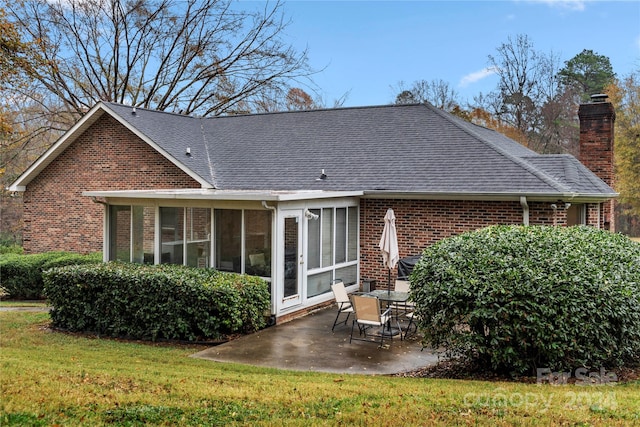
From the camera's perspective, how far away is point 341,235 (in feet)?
44.3

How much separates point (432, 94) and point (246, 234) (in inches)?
1353

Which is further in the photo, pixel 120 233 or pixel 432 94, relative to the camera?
pixel 432 94

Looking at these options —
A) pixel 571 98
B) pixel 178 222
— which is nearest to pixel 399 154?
pixel 178 222

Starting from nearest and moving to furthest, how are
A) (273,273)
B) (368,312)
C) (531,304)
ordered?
(531,304)
(368,312)
(273,273)

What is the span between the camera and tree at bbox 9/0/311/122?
2880 cm

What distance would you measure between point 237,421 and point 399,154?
11477mm

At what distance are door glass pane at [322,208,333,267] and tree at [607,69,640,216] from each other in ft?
96.5

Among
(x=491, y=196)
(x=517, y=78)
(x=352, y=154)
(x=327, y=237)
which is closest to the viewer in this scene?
(x=491, y=196)

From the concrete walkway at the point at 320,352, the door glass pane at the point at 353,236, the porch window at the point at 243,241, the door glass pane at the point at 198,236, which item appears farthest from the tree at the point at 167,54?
the concrete walkway at the point at 320,352

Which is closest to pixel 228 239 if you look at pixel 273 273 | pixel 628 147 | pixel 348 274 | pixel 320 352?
pixel 273 273

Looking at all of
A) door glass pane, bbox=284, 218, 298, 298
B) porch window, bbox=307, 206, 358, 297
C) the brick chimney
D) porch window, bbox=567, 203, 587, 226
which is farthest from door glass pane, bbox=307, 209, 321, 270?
the brick chimney

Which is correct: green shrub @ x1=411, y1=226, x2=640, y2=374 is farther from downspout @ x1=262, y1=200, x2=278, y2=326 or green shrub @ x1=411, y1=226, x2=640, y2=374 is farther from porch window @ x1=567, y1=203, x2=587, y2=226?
porch window @ x1=567, y1=203, x2=587, y2=226

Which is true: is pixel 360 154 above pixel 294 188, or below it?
above

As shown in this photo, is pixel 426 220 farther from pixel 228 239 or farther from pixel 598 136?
pixel 598 136
